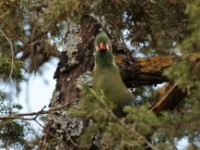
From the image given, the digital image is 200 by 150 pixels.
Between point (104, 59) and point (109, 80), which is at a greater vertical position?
point (104, 59)

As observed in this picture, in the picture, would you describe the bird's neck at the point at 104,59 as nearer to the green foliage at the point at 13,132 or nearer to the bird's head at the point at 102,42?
the bird's head at the point at 102,42

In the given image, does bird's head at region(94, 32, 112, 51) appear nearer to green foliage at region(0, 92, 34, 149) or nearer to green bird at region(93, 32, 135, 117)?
green bird at region(93, 32, 135, 117)

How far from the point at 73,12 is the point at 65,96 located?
2.47ft

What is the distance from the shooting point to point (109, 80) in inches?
119

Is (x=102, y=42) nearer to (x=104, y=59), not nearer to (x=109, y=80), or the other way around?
(x=104, y=59)

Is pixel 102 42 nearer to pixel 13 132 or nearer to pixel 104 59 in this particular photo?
pixel 104 59

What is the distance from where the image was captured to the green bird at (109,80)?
2.98 m

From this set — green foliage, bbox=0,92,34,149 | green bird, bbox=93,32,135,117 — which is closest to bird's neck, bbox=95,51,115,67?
green bird, bbox=93,32,135,117

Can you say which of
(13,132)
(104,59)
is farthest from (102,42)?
(13,132)

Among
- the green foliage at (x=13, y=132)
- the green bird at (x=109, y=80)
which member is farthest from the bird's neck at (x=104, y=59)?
the green foliage at (x=13, y=132)

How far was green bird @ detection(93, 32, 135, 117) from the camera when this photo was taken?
9.77ft

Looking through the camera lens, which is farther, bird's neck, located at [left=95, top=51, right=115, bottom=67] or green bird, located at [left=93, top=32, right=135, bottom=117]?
bird's neck, located at [left=95, top=51, right=115, bottom=67]

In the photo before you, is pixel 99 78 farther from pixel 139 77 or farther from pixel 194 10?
pixel 194 10

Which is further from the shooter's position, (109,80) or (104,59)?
(104,59)
